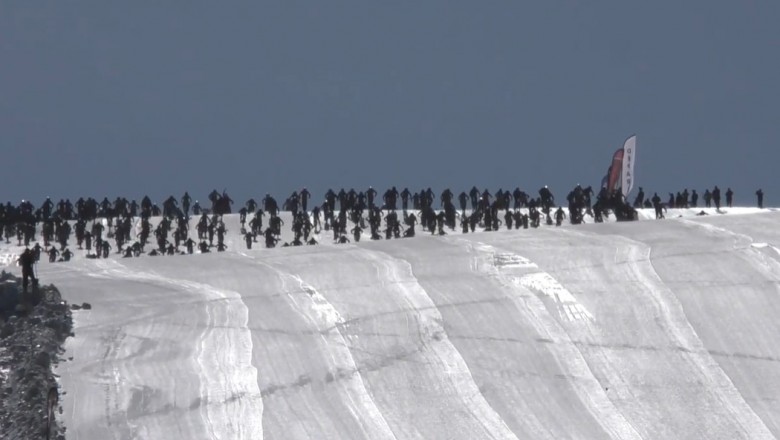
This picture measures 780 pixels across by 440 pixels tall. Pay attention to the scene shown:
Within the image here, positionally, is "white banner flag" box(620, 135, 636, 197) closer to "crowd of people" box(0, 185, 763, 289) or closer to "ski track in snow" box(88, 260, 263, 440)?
"crowd of people" box(0, 185, 763, 289)

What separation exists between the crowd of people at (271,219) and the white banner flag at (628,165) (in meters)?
8.37

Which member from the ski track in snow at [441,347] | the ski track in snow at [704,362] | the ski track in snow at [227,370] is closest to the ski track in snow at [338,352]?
the ski track in snow at [227,370]

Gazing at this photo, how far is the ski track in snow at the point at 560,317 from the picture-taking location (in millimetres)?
31891

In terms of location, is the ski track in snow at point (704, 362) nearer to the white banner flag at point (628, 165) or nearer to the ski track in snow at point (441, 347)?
the ski track in snow at point (441, 347)

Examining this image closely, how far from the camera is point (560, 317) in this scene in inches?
1491

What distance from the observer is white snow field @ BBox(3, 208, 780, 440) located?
98.9 feet

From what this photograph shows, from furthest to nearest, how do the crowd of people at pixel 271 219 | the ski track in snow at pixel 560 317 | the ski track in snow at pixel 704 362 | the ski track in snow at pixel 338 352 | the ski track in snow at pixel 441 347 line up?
the crowd of people at pixel 271 219
the ski track in snow at pixel 704 362
the ski track in snow at pixel 560 317
the ski track in snow at pixel 441 347
the ski track in snow at pixel 338 352

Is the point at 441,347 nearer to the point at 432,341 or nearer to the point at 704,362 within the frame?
the point at 432,341

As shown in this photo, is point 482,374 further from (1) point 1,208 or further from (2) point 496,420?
(1) point 1,208

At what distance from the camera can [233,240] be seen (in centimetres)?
5309

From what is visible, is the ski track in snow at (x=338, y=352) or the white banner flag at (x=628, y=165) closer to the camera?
the ski track in snow at (x=338, y=352)

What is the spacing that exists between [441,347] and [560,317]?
4200 millimetres

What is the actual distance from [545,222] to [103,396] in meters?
27.7

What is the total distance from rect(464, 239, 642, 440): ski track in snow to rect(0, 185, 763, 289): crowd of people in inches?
277
